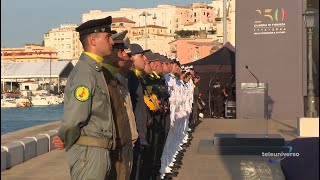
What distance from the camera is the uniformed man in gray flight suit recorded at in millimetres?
4578

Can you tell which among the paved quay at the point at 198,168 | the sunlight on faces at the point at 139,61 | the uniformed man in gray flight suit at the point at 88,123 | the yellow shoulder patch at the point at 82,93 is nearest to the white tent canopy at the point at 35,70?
the paved quay at the point at 198,168

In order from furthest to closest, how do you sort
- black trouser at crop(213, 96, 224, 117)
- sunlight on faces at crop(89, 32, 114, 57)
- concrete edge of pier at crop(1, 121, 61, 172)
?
black trouser at crop(213, 96, 224, 117), concrete edge of pier at crop(1, 121, 61, 172), sunlight on faces at crop(89, 32, 114, 57)

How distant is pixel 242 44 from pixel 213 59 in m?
2.84

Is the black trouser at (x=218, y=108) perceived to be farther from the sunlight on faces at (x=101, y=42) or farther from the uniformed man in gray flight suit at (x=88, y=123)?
the uniformed man in gray flight suit at (x=88, y=123)

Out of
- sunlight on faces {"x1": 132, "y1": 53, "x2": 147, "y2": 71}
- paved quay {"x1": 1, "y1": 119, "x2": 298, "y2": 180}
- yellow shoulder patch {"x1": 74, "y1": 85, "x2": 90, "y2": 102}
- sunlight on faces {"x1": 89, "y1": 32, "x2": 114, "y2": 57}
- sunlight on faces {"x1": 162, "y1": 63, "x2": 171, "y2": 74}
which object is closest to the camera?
yellow shoulder patch {"x1": 74, "y1": 85, "x2": 90, "y2": 102}

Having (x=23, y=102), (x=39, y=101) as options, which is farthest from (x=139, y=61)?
(x=39, y=101)

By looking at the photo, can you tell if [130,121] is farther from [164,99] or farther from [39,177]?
[39,177]

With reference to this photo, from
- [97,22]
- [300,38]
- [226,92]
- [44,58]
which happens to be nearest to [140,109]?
[97,22]

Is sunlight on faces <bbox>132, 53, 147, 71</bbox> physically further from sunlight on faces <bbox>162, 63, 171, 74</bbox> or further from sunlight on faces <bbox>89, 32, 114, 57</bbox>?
sunlight on faces <bbox>162, 63, 171, 74</bbox>

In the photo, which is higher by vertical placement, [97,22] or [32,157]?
[97,22]

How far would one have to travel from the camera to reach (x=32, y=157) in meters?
13.1

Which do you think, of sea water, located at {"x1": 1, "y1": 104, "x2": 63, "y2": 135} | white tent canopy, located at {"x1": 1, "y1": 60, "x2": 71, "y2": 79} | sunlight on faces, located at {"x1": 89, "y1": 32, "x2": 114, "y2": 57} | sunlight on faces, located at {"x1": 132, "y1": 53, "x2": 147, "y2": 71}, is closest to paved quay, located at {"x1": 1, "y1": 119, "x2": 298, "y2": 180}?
sunlight on faces, located at {"x1": 132, "y1": 53, "x2": 147, "y2": 71}

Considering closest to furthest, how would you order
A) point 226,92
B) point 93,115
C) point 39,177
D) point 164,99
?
point 93,115, point 164,99, point 39,177, point 226,92

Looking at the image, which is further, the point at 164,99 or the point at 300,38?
the point at 300,38
